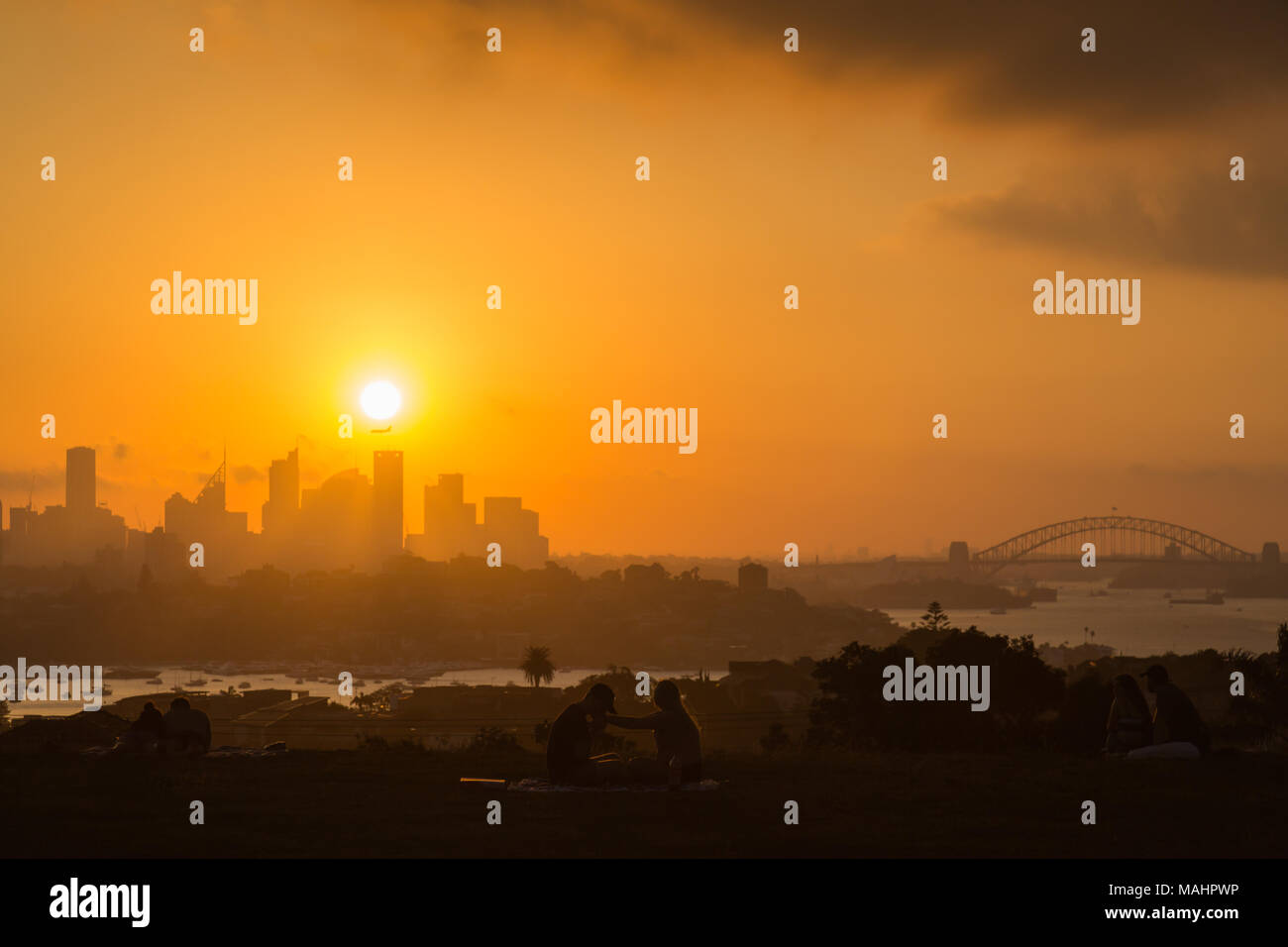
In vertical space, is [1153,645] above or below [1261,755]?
below

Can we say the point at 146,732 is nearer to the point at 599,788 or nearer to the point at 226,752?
the point at 226,752

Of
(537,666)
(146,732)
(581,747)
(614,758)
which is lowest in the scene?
(537,666)

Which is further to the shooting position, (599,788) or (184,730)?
(184,730)

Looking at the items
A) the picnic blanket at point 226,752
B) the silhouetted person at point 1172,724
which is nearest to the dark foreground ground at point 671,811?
the silhouetted person at point 1172,724

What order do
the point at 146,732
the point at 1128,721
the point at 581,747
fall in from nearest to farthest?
the point at 581,747 < the point at 1128,721 < the point at 146,732

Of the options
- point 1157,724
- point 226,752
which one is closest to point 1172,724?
point 1157,724
